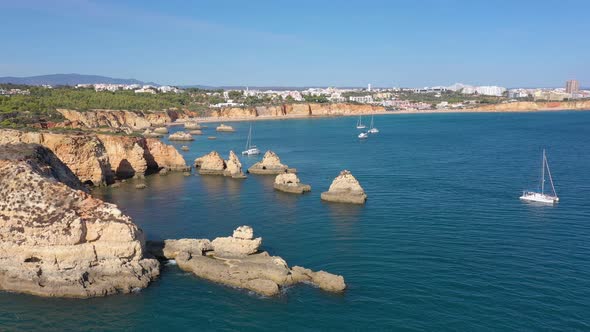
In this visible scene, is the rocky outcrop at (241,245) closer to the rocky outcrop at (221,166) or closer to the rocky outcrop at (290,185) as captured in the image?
the rocky outcrop at (290,185)

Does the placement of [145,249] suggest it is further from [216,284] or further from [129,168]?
[129,168]

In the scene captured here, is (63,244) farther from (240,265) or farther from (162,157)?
(162,157)

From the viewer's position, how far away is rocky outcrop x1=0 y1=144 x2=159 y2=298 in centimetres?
3122

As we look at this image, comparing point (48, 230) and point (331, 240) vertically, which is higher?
point (48, 230)

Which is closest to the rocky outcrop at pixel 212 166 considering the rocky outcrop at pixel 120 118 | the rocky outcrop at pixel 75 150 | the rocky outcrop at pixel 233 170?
the rocky outcrop at pixel 233 170

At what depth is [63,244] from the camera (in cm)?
3189

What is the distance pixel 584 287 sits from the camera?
107 ft

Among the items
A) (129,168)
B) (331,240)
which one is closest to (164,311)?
(331,240)

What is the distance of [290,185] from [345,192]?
8775 mm

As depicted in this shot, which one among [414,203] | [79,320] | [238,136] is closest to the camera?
[79,320]

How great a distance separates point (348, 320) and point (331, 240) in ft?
46.4

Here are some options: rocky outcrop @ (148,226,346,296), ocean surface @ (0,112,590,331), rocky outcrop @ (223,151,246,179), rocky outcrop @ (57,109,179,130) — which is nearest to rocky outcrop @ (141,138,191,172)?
ocean surface @ (0,112,590,331)

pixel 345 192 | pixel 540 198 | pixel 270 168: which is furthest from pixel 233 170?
pixel 540 198

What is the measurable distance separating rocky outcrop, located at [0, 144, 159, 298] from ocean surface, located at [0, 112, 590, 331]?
1.19 metres
